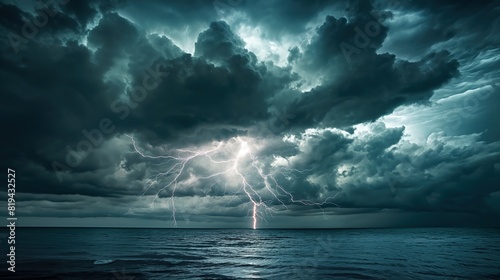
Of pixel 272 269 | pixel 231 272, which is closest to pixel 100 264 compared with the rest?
pixel 231 272

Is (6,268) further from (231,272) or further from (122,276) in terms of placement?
(231,272)

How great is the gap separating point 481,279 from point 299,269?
1371cm

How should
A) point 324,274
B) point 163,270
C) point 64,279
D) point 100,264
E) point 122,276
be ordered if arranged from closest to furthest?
point 64,279
point 122,276
point 324,274
point 163,270
point 100,264

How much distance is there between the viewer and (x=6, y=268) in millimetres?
23094

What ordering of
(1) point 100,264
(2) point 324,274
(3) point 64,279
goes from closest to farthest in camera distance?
(3) point 64,279
(2) point 324,274
(1) point 100,264

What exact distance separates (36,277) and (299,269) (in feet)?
67.2

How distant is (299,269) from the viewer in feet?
80.3

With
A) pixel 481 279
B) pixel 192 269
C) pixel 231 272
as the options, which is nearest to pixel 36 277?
pixel 192 269

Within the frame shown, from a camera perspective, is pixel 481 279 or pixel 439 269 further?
pixel 439 269

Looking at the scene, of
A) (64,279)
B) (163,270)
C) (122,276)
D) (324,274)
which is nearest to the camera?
(64,279)

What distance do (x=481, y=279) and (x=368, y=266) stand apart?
855cm

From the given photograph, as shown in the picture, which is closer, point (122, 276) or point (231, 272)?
point (122, 276)

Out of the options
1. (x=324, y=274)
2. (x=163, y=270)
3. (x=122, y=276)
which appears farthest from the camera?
(x=163, y=270)

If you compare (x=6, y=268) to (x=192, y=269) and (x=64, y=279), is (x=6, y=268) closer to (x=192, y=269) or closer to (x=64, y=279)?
(x=64, y=279)
